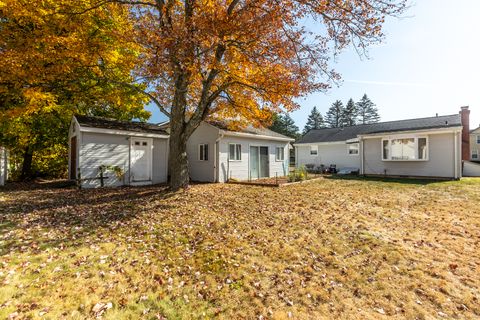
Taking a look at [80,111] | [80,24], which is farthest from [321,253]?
[80,111]

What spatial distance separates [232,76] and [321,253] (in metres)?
7.53

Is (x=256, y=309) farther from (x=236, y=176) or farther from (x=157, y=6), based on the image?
(x=236, y=176)

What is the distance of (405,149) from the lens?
16750 mm

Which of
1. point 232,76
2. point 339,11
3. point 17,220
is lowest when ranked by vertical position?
point 17,220

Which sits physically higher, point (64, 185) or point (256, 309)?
point (64, 185)

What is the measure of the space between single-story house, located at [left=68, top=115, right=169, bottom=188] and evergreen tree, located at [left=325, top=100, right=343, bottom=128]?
183 ft

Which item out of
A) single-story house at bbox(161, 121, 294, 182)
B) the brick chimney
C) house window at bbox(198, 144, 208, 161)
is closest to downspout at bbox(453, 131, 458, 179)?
the brick chimney

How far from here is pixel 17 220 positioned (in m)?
5.96

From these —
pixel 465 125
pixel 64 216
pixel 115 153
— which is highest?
pixel 465 125

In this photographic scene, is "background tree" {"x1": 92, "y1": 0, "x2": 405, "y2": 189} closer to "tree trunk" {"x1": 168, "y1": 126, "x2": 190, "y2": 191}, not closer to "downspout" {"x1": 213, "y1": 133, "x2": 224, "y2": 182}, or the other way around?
"tree trunk" {"x1": 168, "y1": 126, "x2": 190, "y2": 191}

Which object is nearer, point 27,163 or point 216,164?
point 216,164

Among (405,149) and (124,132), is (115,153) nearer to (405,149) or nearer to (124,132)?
(124,132)

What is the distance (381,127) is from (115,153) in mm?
20716

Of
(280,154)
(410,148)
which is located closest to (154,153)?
(280,154)
